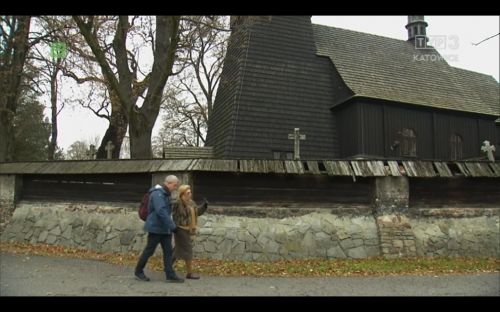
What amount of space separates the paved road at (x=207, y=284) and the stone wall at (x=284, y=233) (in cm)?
172

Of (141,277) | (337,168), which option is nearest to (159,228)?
(141,277)

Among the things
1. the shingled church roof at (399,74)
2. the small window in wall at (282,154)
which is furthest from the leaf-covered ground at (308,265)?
the shingled church roof at (399,74)

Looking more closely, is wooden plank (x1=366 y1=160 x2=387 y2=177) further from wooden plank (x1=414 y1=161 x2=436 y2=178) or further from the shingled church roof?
the shingled church roof

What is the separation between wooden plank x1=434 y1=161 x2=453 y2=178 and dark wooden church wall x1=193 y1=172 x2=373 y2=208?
1.67 meters

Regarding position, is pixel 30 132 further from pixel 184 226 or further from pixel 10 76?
pixel 184 226

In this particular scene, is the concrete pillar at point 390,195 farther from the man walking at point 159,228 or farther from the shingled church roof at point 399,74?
the shingled church roof at point 399,74

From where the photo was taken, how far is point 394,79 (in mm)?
21953

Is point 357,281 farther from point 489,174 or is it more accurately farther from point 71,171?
point 71,171

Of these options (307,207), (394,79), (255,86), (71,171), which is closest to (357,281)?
(307,207)

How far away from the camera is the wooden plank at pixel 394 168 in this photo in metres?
10.7

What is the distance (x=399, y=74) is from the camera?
2256cm

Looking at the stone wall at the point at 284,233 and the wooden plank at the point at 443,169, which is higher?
the wooden plank at the point at 443,169

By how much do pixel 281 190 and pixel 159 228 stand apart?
13.0ft

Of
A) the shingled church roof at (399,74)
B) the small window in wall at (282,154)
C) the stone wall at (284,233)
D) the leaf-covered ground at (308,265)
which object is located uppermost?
the shingled church roof at (399,74)
